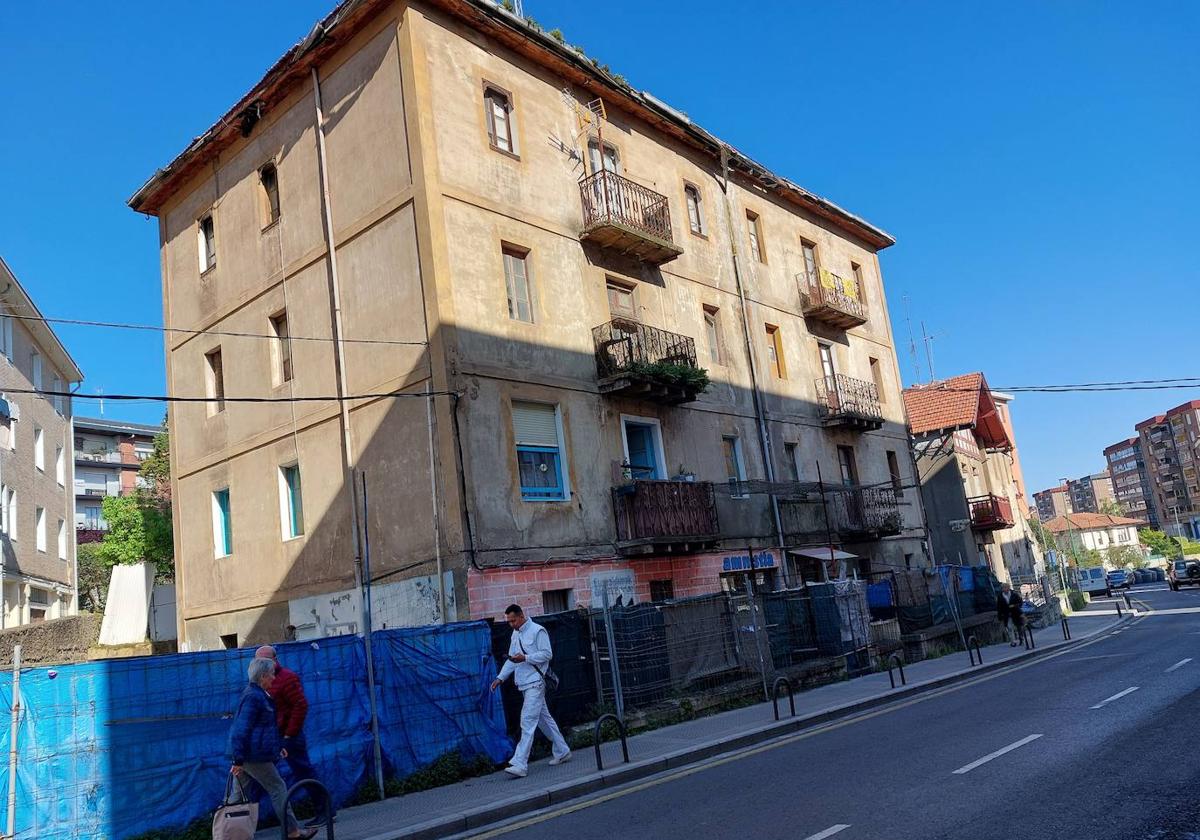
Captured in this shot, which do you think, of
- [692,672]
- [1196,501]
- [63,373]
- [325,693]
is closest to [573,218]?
[692,672]

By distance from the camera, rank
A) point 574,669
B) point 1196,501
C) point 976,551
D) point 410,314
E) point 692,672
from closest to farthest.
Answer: point 574,669
point 692,672
point 410,314
point 976,551
point 1196,501

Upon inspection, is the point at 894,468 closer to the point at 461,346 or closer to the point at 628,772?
the point at 461,346

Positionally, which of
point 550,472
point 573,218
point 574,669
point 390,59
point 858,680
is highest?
point 390,59

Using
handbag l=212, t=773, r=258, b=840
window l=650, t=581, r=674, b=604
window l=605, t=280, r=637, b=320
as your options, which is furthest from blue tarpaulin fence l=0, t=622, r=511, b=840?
window l=605, t=280, r=637, b=320

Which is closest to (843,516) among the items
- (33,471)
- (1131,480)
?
(33,471)

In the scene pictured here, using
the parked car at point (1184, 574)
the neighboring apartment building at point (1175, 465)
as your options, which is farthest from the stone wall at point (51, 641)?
the neighboring apartment building at point (1175, 465)

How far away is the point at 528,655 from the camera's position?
11.4 metres

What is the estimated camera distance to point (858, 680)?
18344 millimetres

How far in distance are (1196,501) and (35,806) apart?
489ft

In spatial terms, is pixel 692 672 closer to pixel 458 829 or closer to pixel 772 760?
pixel 772 760

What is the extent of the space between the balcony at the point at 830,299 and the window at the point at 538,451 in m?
12.2

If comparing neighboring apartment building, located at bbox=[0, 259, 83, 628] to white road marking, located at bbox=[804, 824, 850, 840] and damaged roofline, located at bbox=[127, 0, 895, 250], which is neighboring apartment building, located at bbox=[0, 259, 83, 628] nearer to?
damaged roofline, located at bbox=[127, 0, 895, 250]

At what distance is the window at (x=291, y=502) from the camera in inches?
779

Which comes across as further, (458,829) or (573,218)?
(573,218)
